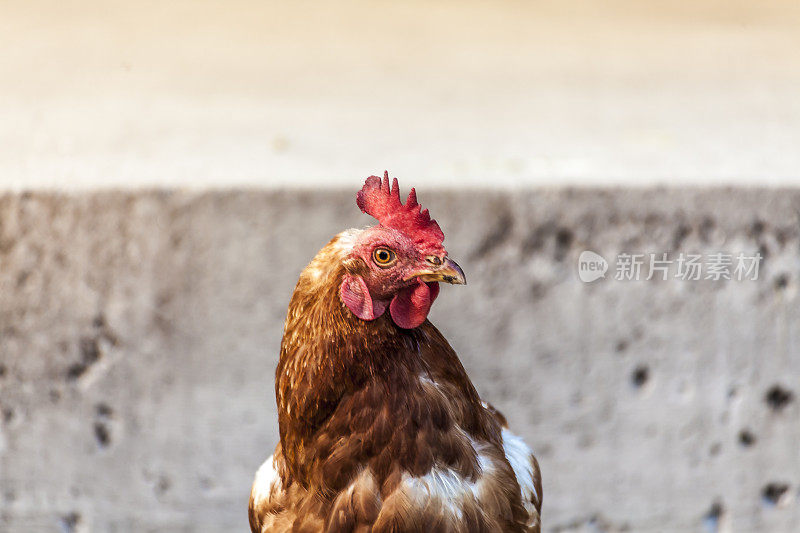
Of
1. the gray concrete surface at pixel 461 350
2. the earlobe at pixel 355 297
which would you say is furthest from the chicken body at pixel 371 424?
the gray concrete surface at pixel 461 350

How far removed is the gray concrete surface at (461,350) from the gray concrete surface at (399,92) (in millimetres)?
110

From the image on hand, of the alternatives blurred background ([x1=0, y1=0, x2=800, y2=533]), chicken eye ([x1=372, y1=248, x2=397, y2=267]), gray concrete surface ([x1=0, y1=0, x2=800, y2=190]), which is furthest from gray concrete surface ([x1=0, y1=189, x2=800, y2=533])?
chicken eye ([x1=372, y1=248, x2=397, y2=267])

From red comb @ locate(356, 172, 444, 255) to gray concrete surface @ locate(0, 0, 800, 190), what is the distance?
77 cm

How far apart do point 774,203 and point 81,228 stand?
201 centimetres

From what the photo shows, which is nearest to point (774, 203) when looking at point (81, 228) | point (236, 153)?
point (236, 153)

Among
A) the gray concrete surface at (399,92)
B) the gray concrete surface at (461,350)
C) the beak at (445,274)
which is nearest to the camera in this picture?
the beak at (445,274)

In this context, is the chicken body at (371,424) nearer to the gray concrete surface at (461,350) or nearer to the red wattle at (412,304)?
the red wattle at (412,304)

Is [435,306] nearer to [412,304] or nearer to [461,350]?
[461,350]

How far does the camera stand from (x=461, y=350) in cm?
214

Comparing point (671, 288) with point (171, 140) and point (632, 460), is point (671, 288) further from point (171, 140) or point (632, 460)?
point (171, 140)

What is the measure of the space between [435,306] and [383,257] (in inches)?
36.5

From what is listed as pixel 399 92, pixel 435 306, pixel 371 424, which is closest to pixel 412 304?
pixel 371 424

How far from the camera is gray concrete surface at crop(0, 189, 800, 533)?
204 centimetres

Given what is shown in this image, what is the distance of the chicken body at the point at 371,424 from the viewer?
1.27 m
